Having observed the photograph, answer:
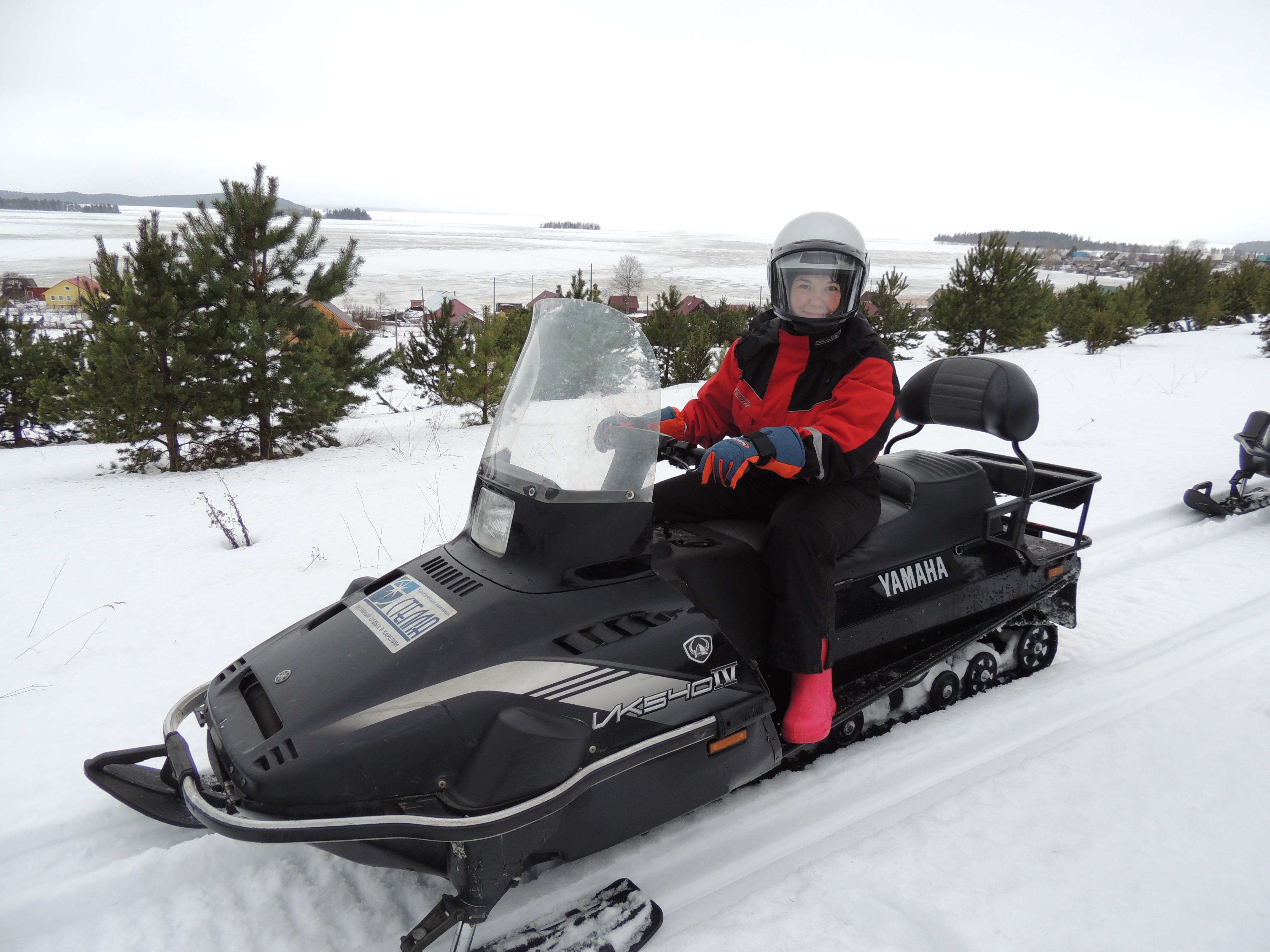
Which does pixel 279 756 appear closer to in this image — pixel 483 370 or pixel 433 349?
pixel 483 370

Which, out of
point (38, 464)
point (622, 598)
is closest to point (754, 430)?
point (622, 598)

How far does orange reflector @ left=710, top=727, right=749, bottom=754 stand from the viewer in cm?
200

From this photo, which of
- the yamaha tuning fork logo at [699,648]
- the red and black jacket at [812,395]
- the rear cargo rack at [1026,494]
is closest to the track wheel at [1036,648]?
the rear cargo rack at [1026,494]

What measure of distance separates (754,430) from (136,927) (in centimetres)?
235

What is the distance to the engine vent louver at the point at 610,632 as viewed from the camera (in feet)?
5.97

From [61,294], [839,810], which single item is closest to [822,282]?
[839,810]

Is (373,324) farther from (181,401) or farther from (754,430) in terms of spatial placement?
(754,430)

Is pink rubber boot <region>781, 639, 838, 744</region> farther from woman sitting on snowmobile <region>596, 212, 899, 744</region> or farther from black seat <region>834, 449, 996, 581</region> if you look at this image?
black seat <region>834, 449, 996, 581</region>

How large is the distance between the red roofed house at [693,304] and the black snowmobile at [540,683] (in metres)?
22.2

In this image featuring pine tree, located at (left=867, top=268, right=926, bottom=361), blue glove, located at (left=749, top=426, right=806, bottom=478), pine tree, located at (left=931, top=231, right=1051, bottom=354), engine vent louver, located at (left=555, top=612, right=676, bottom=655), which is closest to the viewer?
engine vent louver, located at (left=555, top=612, right=676, bottom=655)

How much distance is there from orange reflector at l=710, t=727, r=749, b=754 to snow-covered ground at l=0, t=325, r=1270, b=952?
1.21 feet

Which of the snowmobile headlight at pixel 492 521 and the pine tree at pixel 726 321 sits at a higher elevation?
the pine tree at pixel 726 321

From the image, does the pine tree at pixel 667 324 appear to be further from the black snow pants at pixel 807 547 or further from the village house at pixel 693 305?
the black snow pants at pixel 807 547

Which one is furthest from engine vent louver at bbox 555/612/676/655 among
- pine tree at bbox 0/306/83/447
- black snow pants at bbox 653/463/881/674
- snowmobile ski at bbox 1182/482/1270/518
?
pine tree at bbox 0/306/83/447
